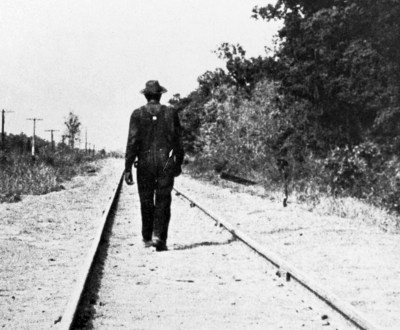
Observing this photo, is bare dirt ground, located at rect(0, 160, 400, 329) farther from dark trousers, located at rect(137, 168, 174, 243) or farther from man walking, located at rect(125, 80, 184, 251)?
man walking, located at rect(125, 80, 184, 251)

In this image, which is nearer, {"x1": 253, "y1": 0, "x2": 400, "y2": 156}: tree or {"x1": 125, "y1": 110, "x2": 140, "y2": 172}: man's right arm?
{"x1": 125, "y1": 110, "x2": 140, "y2": 172}: man's right arm

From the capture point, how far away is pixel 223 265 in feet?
23.6

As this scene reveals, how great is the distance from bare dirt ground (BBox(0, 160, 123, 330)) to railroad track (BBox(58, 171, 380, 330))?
0.29m

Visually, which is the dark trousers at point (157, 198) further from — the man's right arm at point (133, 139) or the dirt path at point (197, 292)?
the dirt path at point (197, 292)

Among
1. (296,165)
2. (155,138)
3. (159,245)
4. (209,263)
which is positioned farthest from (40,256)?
(296,165)

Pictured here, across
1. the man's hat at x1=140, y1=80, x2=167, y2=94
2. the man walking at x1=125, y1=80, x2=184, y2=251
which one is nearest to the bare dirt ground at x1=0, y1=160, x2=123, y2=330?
the man walking at x1=125, y1=80, x2=184, y2=251

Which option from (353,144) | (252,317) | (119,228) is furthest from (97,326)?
(353,144)

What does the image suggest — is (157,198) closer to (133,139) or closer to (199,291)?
(133,139)

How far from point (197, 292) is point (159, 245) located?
2567 millimetres

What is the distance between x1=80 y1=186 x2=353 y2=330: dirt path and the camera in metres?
4.74

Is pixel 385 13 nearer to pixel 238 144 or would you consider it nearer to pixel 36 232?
pixel 238 144

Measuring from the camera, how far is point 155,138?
330 inches

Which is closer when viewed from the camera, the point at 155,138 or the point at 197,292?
the point at 197,292

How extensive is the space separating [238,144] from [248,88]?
14.7m
